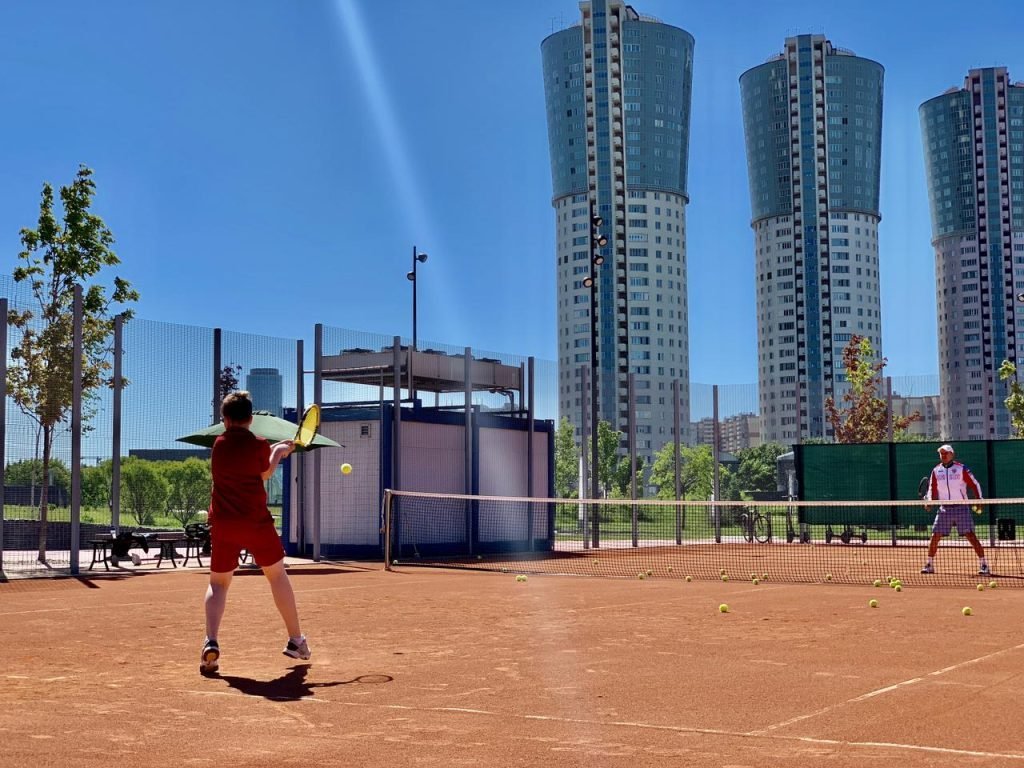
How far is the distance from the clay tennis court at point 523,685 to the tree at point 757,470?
104 m

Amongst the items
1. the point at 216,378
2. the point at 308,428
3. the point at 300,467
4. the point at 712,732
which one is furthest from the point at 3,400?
the point at 712,732

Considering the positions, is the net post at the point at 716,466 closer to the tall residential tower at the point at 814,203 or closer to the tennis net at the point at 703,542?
the tennis net at the point at 703,542

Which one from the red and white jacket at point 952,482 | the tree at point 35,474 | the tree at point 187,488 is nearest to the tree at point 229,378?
the tree at point 187,488

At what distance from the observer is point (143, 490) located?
21984 millimetres

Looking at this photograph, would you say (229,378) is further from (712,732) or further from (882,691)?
(712,732)

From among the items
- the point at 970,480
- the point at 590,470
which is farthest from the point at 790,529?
the point at 970,480

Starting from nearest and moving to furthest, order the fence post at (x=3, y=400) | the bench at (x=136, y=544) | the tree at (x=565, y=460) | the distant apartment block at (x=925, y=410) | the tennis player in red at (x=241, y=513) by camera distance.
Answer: the tennis player in red at (x=241, y=513) → the fence post at (x=3, y=400) → the bench at (x=136, y=544) → the distant apartment block at (x=925, y=410) → the tree at (x=565, y=460)

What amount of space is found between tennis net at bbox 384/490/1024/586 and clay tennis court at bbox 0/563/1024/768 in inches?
243

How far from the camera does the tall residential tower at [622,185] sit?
136125 millimetres

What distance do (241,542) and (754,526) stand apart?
2491 centimetres

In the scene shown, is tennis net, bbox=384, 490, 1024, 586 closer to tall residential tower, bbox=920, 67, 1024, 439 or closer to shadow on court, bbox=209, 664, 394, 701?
A: shadow on court, bbox=209, 664, 394, 701

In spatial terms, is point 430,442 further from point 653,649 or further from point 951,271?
point 951,271

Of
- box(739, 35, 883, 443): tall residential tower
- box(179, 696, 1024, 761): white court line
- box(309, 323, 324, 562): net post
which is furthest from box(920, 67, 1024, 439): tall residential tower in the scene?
box(179, 696, 1024, 761): white court line

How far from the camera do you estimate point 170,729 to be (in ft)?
18.7
